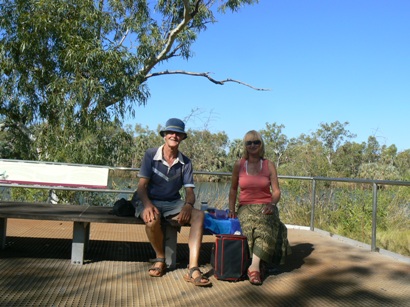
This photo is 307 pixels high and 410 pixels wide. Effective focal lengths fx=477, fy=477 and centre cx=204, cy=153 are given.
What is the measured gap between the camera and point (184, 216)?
3.78 metres

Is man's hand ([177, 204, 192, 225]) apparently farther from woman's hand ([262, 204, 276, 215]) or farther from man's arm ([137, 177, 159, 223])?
woman's hand ([262, 204, 276, 215])

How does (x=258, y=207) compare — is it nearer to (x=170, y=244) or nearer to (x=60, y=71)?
(x=170, y=244)

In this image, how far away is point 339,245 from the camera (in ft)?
18.7

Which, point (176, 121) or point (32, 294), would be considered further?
point (176, 121)

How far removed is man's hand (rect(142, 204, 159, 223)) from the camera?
12.3ft

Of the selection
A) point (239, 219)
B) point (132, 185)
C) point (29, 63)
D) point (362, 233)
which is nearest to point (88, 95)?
point (29, 63)

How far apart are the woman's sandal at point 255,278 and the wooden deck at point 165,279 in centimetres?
4

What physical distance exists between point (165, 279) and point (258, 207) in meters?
1.03

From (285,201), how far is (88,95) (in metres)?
5.46

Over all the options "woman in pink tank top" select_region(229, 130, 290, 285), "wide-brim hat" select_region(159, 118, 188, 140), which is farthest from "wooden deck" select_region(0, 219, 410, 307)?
"wide-brim hat" select_region(159, 118, 188, 140)

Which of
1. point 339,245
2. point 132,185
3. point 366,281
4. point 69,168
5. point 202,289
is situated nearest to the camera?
point 202,289

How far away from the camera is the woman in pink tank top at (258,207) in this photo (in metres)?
3.93

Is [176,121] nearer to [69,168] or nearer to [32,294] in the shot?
[32,294]

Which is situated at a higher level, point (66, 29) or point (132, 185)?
point (66, 29)
